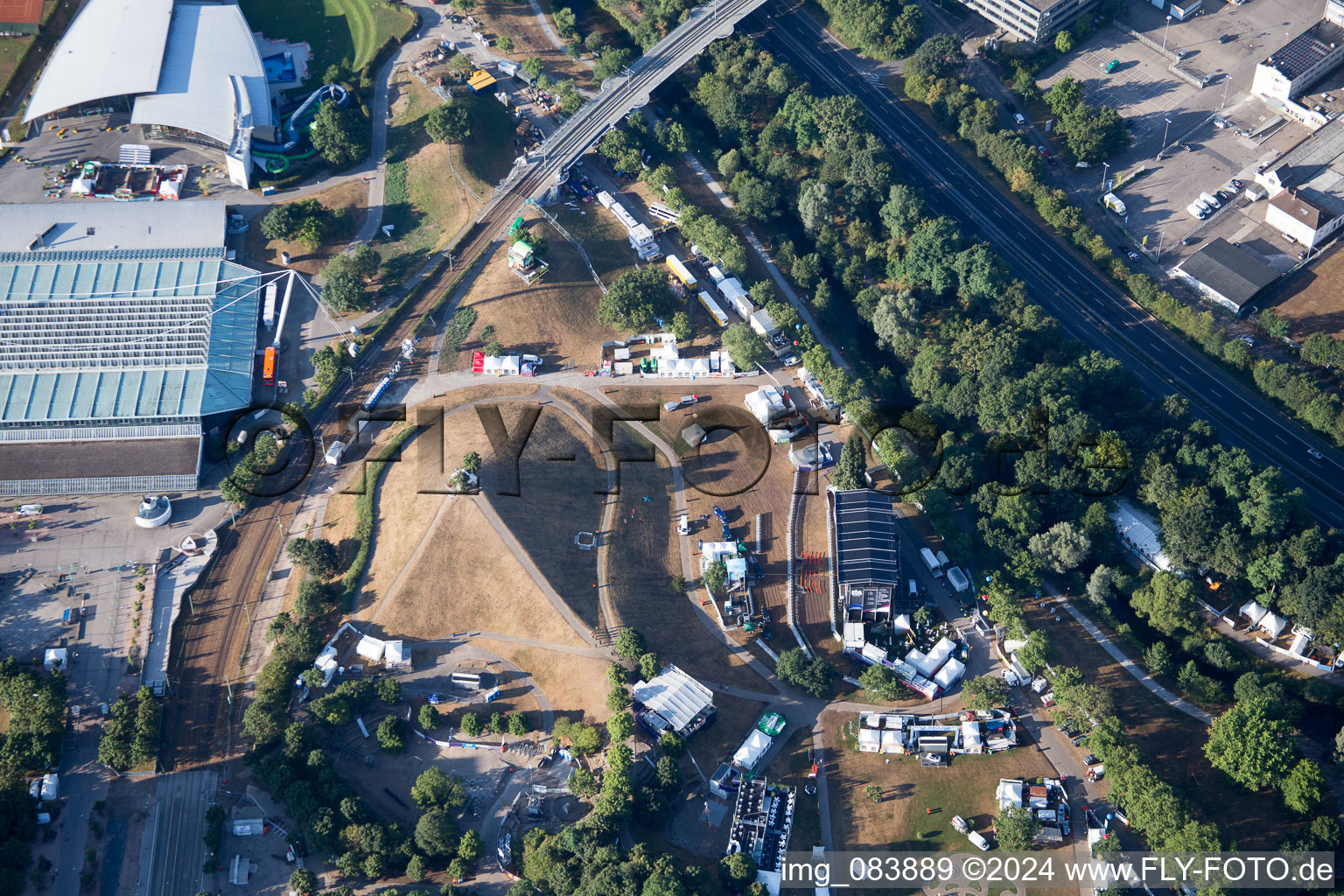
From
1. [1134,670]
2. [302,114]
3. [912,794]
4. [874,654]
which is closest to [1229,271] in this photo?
[1134,670]

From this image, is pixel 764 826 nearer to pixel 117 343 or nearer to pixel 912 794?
pixel 912 794

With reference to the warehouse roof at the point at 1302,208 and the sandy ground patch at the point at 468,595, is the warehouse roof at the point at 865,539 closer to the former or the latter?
the sandy ground patch at the point at 468,595

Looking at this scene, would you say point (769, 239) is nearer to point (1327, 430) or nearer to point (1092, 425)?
point (1092, 425)

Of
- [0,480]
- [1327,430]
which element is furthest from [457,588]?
[1327,430]

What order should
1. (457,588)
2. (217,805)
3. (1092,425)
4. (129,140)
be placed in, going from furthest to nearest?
1. (129,140)
2. (1092,425)
3. (457,588)
4. (217,805)

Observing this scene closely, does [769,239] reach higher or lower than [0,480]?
higher

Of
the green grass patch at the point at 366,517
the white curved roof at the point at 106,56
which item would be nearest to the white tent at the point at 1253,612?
the green grass patch at the point at 366,517
